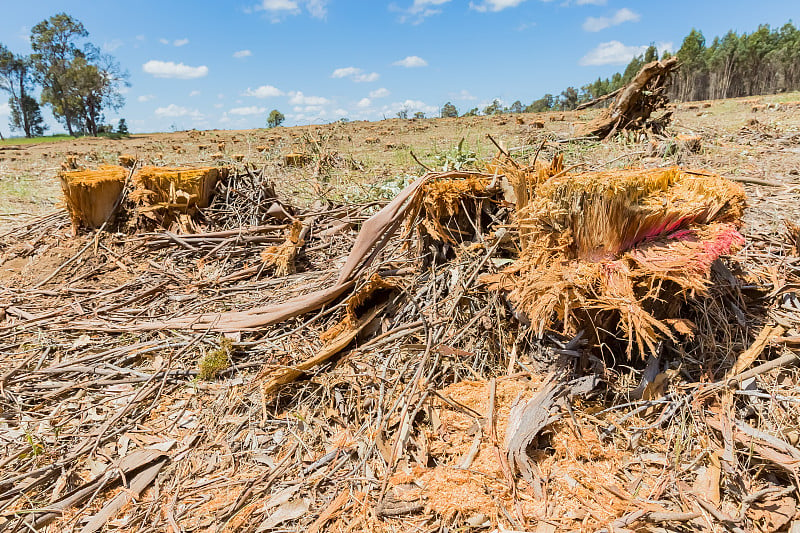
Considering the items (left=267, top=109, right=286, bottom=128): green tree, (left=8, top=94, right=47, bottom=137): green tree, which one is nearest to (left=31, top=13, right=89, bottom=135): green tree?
(left=8, top=94, right=47, bottom=137): green tree

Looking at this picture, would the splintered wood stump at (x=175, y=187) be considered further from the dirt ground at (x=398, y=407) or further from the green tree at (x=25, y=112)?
the green tree at (x=25, y=112)

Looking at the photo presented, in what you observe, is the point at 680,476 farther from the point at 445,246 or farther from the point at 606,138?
the point at 606,138

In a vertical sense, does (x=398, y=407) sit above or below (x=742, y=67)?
below

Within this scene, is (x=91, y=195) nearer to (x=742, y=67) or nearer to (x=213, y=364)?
(x=213, y=364)

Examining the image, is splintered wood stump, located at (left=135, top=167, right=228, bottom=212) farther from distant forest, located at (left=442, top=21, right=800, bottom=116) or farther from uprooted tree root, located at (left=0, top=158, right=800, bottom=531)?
distant forest, located at (left=442, top=21, right=800, bottom=116)

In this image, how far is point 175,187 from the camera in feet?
13.9

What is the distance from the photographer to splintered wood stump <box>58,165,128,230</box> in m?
4.07

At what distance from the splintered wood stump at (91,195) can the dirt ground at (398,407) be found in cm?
101

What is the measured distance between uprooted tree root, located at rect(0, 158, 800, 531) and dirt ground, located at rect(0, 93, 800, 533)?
1 centimetres

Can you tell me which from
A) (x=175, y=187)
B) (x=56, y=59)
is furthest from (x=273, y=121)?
(x=56, y=59)

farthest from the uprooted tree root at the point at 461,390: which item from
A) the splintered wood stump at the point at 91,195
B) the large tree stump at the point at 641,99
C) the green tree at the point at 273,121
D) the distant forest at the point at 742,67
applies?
the distant forest at the point at 742,67

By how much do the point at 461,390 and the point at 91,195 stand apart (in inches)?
156

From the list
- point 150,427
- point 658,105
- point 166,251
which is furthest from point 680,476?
point 658,105

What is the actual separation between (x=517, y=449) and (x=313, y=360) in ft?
3.69
